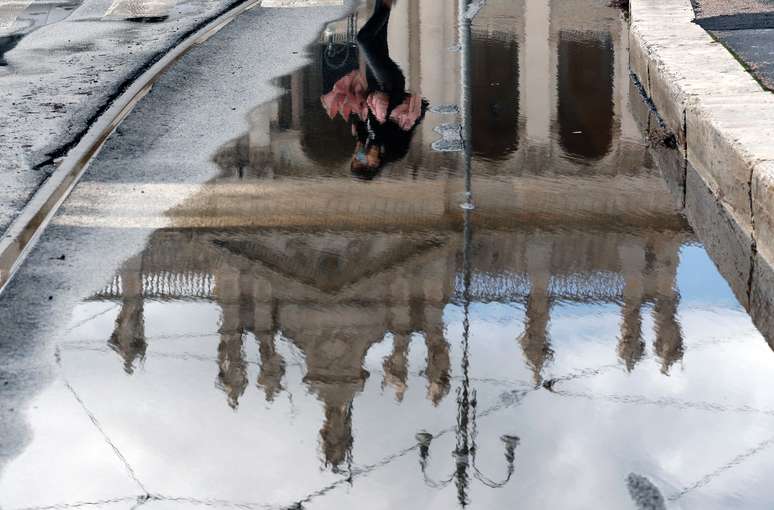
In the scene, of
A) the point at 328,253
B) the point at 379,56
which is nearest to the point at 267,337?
the point at 328,253

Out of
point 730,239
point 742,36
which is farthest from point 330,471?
point 742,36

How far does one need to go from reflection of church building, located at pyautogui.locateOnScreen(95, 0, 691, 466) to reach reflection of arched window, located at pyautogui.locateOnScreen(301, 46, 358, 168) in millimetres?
26

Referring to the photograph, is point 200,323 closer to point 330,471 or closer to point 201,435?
point 201,435

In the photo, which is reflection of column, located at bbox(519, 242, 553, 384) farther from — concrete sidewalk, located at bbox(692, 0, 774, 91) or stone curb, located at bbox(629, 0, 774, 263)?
concrete sidewalk, located at bbox(692, 0, 774, 91)

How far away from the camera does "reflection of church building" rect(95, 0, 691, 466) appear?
21.9 ft

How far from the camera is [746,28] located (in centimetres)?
1320

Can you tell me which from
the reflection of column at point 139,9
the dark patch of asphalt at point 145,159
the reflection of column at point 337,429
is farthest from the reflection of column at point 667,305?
the reflection of column at point 139,9

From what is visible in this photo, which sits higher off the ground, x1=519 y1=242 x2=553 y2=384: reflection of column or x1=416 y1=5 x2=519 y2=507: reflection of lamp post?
x1=416 y1=5 x2=519 y2=507: reflection of lamp post

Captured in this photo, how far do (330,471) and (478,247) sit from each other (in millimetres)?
2883

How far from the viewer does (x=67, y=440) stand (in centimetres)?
572

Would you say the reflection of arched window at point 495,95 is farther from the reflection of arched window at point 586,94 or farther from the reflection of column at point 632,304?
the reflection of column at point 632,304

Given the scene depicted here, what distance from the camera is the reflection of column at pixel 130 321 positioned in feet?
21.9

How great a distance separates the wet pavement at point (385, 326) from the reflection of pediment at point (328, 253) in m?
0.02

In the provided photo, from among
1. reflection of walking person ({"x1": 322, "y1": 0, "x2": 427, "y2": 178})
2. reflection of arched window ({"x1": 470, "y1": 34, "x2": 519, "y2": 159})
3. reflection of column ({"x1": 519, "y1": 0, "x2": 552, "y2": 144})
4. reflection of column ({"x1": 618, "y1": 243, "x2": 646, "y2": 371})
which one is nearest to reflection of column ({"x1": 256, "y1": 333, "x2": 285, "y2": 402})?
reflection of column ({"x1": 618, "y1": 243, "x2": 646, "y2": 371})
